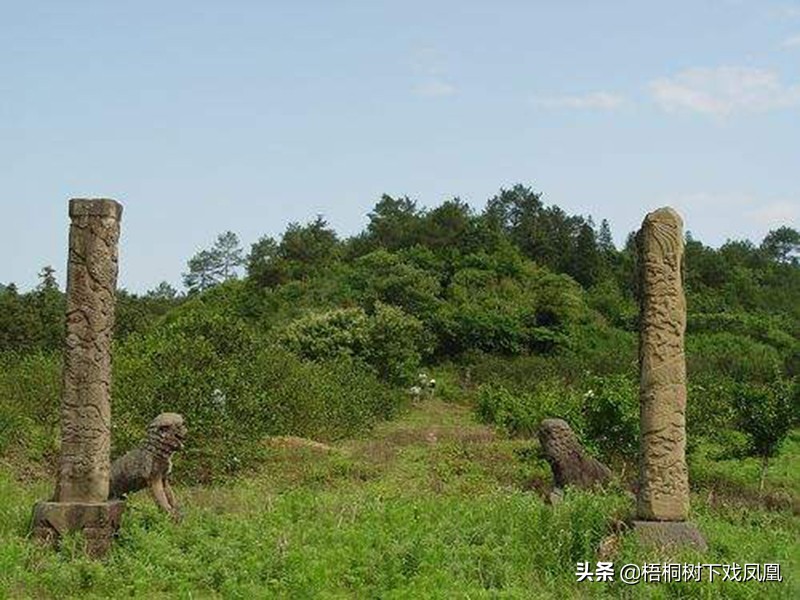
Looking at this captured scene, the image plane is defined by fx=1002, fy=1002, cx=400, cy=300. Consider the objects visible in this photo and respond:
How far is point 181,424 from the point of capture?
31.2 feet

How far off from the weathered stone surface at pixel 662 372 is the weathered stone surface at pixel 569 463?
2.21 metres

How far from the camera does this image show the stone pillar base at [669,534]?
7.83m

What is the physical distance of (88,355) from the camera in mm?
8469

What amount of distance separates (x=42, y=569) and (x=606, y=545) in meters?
4.22

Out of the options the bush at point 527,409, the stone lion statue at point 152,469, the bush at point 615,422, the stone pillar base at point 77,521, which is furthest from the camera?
the bush at point 527,409

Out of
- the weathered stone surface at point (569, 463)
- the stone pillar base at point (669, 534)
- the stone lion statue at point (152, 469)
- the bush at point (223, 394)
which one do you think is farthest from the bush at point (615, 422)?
the stone lion statue at point (152, 469)

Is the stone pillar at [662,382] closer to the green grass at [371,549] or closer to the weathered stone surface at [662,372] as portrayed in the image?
the weathered stone surface at [662,372]

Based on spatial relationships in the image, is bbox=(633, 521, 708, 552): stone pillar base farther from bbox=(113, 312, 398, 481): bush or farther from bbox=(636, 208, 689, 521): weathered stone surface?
bbox=(113, 312, 398, 481): bush

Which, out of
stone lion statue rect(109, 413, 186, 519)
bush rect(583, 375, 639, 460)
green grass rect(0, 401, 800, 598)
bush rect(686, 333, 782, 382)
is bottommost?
green grass rect(0, 401, 800, 598)

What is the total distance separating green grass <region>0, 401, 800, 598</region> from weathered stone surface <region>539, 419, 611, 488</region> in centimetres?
50

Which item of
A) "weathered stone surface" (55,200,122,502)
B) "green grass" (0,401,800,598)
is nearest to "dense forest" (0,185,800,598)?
"green grass" (0,401,800,598)

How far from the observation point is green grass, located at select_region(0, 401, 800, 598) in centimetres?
695

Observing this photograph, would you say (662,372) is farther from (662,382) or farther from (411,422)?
(411,422)

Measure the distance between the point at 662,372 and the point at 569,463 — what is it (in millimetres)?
2564
